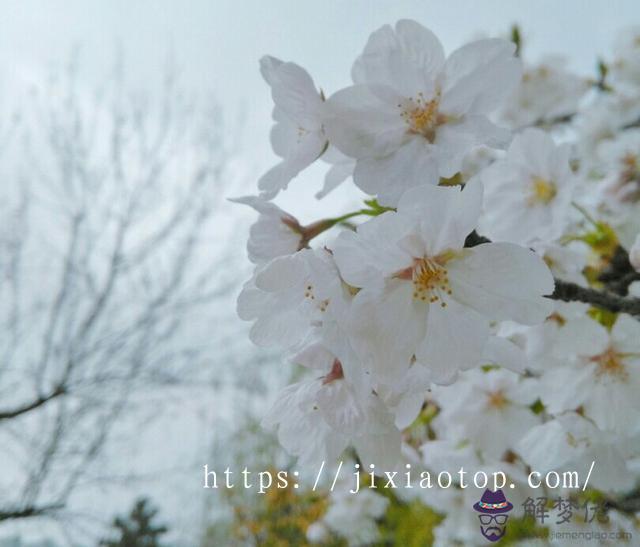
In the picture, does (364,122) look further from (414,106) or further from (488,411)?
(488,411)

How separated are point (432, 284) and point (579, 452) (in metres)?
0.41

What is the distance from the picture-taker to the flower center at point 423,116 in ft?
1.64

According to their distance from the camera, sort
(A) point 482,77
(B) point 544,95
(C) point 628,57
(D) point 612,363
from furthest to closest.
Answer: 1. (B) point 544,95
2. (C) point 628,57
3. (D) point 612,363
4. (A) point 482,77

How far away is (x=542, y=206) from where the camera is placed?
34.6 inches

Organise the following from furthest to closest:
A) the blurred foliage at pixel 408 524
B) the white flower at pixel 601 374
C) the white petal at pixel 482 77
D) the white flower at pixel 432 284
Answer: the blurred foliage at pixel 408 524 → the white flower at pixel 601 374 → the white petal at pixel 482 77 → the white flower at pixel 432 284

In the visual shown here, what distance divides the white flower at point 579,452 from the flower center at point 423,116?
0.44 meters

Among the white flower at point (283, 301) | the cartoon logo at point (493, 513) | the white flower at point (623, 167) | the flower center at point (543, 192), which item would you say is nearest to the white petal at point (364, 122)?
the white flower at point (283, 301)

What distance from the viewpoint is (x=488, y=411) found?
874mm

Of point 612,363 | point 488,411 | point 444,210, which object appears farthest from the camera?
point 488,411

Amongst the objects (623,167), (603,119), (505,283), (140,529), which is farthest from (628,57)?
(140,529)

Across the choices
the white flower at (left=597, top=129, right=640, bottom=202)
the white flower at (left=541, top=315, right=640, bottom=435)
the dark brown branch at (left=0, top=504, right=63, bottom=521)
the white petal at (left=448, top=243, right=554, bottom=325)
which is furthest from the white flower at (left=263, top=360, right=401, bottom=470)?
the dark brown branch at (left=0, top=504, right=63, bottom=521)

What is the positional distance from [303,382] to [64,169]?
321 centimetres

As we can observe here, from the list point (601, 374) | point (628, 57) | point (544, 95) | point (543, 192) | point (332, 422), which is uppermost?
point (544, 95)

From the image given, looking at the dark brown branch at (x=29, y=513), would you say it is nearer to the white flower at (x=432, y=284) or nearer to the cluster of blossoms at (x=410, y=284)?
the cluster of blossoms at (x=410, y=284)
